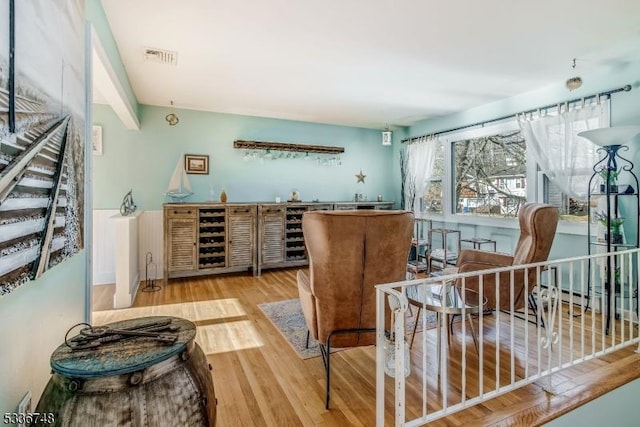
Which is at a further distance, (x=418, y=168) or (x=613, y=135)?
(x=418, y=168)

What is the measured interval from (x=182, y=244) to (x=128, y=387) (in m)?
3.62

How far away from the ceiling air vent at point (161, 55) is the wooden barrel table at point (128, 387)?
269 cm

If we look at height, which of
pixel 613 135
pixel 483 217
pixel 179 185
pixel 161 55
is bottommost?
pixel 483 217

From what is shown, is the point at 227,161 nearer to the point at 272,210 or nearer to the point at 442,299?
the point at 272,210

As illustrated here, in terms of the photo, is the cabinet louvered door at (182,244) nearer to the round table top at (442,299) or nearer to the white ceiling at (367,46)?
the white ceiling at (367,46)

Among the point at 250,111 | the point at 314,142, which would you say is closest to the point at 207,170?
the point at 250,111

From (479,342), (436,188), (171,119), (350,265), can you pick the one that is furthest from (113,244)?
(436,188)

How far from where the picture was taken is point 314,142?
18.5 feet

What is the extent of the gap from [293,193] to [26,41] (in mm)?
4495

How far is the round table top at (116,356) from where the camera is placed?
915 mm

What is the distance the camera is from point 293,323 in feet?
9.70

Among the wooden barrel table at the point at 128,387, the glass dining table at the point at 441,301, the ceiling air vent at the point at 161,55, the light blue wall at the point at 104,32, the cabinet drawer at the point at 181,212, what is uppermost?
the ceiling air vent at the point at 161,55

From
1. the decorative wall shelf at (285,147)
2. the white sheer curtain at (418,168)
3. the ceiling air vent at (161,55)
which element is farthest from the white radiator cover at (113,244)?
the white sheer curtain at (418,168)

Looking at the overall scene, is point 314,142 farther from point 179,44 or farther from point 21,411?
point 21,411
